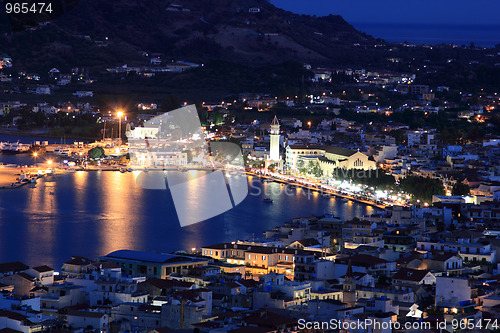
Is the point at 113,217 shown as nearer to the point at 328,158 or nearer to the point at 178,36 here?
the point at 328,158

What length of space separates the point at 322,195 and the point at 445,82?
53.5 ft

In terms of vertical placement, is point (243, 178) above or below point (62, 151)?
below

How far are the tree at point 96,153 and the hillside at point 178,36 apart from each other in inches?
560

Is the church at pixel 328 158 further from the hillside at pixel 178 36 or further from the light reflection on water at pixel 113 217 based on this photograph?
the hillside at pixel 178 36

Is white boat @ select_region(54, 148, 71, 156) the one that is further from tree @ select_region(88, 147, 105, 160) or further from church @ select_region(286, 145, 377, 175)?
church @ select_region(286, 145, 377, 175)

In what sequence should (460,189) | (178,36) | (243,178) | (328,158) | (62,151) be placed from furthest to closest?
(178,36) < (62,151) < (328,158) < (243,178) < (460,189)

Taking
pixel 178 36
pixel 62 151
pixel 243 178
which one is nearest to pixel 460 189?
pixel 243 178

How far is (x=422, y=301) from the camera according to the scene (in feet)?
26.7

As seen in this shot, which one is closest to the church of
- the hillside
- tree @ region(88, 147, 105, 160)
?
tree @ region(88, 147, 105, 160)

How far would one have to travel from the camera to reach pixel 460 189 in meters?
13.8

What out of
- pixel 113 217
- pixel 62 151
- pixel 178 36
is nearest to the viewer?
pixel 113 217

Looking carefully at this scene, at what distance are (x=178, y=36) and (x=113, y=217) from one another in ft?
88.9

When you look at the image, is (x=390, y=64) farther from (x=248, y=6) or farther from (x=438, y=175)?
(x=438, y=175)

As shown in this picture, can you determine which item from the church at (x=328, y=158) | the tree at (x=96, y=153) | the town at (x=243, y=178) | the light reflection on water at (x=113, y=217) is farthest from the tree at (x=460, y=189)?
the tree at (x=96, y=153)
